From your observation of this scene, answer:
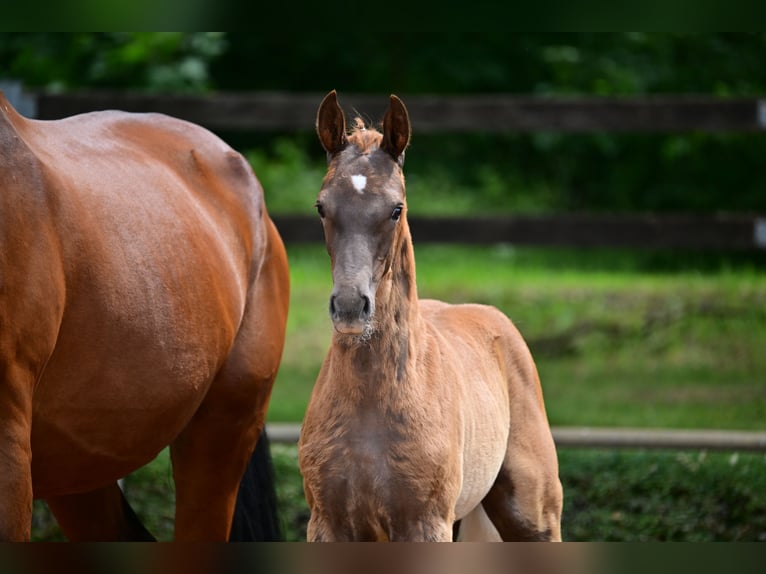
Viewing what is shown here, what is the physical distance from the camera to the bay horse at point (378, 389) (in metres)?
2.38

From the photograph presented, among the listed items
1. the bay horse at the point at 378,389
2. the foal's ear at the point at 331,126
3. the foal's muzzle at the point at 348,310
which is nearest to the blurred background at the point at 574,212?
the bay horse at the point at 378,389

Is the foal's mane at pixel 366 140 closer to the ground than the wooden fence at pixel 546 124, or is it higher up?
higher up

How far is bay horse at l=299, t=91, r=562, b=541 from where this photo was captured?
2.38 m

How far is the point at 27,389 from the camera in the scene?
227cm

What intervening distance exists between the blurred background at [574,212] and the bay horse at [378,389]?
212cm

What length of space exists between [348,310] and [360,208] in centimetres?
27

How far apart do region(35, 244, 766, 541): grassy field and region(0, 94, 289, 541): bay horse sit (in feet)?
4.72

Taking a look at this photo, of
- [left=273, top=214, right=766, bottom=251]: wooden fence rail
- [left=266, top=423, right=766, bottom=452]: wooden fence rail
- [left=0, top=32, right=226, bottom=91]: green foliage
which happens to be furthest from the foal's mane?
[left=0, top=32, right=226, bottom=91]: green foliage

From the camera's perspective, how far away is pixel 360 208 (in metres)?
2.38

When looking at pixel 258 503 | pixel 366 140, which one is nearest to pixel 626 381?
pixel 258 503

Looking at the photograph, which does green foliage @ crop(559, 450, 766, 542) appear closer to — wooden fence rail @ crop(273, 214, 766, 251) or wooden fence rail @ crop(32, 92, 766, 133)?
wooden fence rail @ crop(273, 214, 766, 251)

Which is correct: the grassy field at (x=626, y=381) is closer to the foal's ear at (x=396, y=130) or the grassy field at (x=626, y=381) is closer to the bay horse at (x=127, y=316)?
the bay horse at (x=127, y=316)

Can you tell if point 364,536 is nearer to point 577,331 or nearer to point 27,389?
point 27,389

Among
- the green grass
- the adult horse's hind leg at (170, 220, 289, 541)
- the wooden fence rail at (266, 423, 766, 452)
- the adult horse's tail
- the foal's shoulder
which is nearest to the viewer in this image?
the foal's shoulder
